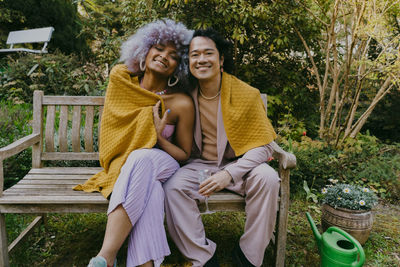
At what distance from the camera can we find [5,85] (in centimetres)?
516

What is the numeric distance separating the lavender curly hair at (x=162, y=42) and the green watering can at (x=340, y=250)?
5.13 ft

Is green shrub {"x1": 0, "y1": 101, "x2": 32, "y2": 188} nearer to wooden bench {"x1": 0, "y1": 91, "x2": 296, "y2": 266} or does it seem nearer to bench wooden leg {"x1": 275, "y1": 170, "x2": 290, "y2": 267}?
wooden bench {"x1": 0, "y1": 91, "x2": 296, "y2": 266}

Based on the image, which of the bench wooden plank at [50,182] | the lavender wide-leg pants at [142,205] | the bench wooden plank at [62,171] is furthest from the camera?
the bench wooden plank at [62,171]

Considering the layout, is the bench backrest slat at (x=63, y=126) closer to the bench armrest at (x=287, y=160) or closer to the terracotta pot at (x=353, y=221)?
the bench armrest at (x=287, y=160)

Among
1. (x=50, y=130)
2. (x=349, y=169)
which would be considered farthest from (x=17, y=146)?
(x=349, y=169)

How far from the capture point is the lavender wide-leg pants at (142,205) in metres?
1.75

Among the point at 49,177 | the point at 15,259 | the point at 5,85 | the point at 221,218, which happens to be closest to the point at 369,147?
the point at 221,218

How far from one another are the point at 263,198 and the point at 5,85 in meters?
5.20

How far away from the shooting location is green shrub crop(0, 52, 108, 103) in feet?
16.7

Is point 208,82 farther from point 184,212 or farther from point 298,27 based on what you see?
point 298,27

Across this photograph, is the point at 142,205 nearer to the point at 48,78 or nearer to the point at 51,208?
the point at 51,208

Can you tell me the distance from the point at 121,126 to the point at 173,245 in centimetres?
116

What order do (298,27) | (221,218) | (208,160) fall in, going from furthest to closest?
(298,27)
(221,218)
(208,160)

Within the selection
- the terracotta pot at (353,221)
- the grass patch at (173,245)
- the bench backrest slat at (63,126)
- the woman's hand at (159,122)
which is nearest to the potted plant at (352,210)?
the terracotta pot at (353,221)
